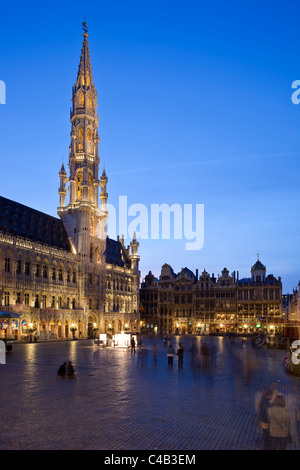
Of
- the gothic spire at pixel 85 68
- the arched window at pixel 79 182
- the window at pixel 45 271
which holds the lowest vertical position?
the window at pixel 45 271

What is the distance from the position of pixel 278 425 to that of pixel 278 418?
0.88 meters

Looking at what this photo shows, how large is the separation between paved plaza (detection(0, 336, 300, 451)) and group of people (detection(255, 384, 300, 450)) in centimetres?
31

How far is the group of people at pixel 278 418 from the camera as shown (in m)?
11.4

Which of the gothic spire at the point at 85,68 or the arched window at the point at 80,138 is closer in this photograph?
the arched window at the point at 80,138

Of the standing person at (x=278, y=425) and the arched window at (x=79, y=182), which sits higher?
the arched window at (x=79, y=182)

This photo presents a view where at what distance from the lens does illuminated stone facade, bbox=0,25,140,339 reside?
64.2 metres

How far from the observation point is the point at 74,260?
80188 millimetres

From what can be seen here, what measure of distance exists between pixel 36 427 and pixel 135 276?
3764 inches

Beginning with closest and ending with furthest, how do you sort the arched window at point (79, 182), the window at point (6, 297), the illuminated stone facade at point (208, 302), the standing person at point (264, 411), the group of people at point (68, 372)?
1. the standing person at point (264, 411)
2. the group of people at point (68, 372)
3. the window at point (6, 297)
4. the arched window at point (79, 182)
5. the illuminated stone facade at point (208, 302)

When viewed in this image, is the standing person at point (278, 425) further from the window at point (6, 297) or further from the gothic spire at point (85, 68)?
the gothic spire at point (85, 68)

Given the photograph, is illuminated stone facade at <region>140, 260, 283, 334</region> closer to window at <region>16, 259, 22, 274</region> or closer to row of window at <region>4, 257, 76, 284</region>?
row of window at <region>4, 257, 76, 284</region>

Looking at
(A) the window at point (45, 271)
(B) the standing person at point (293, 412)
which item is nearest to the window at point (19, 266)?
(A) the window at point (45, 271)
